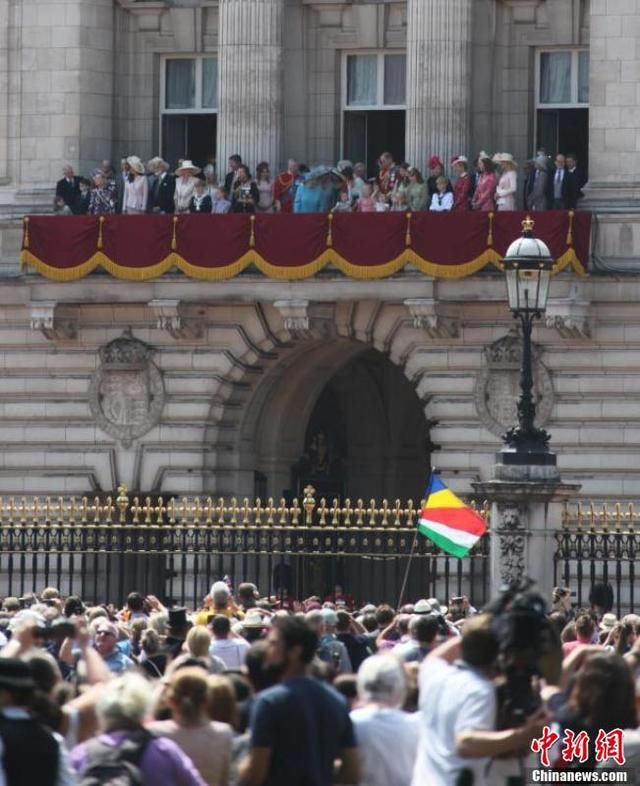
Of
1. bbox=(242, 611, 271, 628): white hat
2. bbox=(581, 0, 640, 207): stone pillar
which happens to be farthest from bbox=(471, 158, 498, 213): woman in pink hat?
bbox=(242, 611, 271, 628): white hat

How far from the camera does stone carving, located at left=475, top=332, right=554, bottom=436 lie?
47.3 m

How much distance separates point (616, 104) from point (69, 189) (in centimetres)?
836

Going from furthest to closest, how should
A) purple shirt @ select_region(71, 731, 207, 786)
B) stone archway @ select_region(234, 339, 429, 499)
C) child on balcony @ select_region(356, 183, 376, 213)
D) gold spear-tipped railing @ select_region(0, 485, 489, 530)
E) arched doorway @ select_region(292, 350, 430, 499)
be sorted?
arched doorway @ select_region(292, 350, 430, 499) < stone archway @ select_region(234, 339, 429, 499) < child on balcony @ select_region(356, 183, 376, 213) < gold spear-tipped railing @ select_region(0, 485, 489, 530) < purple shirt @ select_region(71, 731, 207, 786)

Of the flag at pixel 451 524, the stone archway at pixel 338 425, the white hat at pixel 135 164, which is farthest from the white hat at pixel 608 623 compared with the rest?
the white hat at pixel 135 164

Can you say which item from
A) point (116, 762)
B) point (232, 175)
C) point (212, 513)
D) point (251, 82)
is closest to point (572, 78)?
point (251, 82)

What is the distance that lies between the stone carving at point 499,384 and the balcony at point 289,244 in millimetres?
1534

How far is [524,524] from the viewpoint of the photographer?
114 feet

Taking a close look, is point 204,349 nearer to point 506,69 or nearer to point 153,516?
point 153,516

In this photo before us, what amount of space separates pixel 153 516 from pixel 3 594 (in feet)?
9.17

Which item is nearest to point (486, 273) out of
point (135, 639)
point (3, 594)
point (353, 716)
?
point (3, 594)

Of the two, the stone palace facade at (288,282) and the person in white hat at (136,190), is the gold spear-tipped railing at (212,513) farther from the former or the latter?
the person in white hat at (136,190)

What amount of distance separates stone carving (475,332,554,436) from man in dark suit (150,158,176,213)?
5.30 meters

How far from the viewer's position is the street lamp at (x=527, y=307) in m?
34.5

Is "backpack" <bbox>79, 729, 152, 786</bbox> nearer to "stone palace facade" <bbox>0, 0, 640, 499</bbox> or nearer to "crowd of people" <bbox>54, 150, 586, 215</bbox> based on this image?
"stone palace facade" <bbox>0, 0, 640, 499</bbox>
